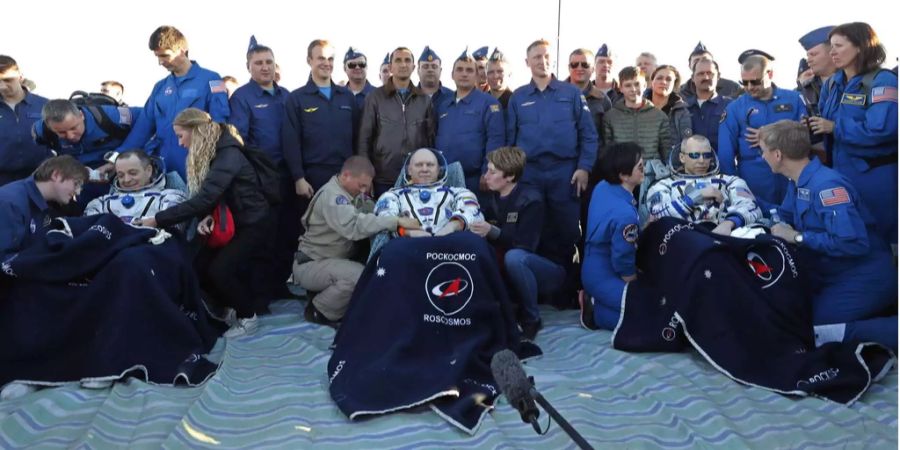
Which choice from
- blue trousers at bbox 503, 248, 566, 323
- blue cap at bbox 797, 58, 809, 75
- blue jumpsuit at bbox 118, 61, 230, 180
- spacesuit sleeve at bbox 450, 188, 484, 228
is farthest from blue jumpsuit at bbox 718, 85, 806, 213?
blue jumpsuit at bbox 118, 61, 230, 180

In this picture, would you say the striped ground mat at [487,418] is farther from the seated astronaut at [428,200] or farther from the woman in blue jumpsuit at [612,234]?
the seated astronaut at [428,200]

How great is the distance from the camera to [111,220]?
434cm

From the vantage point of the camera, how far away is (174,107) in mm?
5484

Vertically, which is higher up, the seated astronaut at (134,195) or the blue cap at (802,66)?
the blue cap at (802,66)

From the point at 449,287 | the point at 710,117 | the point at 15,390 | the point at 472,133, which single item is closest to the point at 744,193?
the point at 710,117

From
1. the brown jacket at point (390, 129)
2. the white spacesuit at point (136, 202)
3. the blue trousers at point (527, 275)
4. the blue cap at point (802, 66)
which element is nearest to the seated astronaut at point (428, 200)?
the blue trousers at point (527, 275)

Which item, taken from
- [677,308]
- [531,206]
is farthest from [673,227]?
[531,206]

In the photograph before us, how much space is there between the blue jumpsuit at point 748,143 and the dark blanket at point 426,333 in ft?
6.54

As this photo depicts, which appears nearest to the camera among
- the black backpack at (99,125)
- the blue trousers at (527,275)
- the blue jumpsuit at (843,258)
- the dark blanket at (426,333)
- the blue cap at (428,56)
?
the dark blanket at (426,333)

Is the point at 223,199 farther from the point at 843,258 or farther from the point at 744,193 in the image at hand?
the point at 843,258

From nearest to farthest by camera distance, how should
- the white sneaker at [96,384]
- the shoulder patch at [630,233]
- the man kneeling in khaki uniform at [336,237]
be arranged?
the white sneaker at [96,384] → the shoulder patch at [630,233] → the man kneeling in khaki uniform at [336,237]

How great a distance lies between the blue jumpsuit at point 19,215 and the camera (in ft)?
13.5

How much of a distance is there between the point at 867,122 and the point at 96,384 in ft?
13.8

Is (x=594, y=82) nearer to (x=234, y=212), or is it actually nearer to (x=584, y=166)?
(x=584, y=166)
